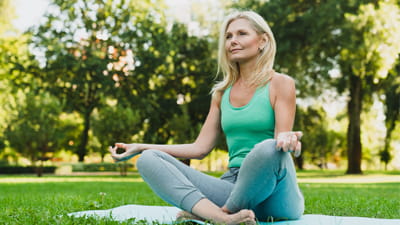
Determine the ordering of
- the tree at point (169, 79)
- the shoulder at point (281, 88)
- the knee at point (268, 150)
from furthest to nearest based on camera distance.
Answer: the tree at point (169, 79) → the shoulder at point (281, 88) → the knee at point (268, 150)

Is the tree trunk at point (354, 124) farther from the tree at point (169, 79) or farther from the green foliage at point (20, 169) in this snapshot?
the green foliage at point (20, 169)

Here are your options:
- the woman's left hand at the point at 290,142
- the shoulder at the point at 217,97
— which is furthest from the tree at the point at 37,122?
the woman's left hand at the point at 290,142

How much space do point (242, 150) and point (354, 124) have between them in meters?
20.1

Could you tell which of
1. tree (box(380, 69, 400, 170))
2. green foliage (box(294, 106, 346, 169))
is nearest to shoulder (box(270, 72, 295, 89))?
tree (box(380, 69, 400, 170))

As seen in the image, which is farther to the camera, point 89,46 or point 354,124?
point 89,46

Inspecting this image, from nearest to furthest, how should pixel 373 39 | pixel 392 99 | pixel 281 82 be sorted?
1. pixel 281 82
2. pixel 373 39
3. pixel 392 99

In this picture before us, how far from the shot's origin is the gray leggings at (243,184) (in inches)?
108

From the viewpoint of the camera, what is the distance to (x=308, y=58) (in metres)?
21.3

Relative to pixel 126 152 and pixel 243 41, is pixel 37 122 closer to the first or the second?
pixel 126 152

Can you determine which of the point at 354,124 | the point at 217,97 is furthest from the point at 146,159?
the point at 354,124

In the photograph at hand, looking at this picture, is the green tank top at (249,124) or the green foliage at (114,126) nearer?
the green tank top at (249,124)

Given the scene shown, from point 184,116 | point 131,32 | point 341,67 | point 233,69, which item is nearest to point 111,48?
point 131,32

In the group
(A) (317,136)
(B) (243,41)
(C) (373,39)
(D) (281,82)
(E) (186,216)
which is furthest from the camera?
(A) (317,136)

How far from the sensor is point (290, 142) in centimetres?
250
